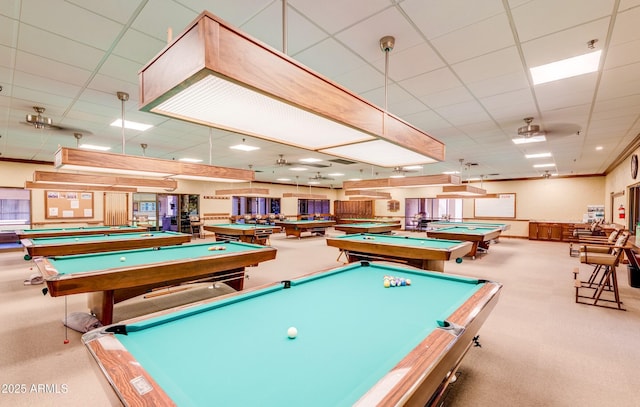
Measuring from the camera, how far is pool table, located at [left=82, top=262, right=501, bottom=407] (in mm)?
955

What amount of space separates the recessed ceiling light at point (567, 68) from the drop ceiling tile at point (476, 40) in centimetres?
75

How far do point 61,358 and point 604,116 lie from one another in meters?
7.38

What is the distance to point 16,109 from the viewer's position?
4.15 meters

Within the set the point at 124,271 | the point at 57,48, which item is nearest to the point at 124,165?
the point at 57,48

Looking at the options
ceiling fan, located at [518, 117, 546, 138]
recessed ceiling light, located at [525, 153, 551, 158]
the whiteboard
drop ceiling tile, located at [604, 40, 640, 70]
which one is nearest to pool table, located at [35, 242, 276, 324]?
drop ceiling tile, located at [604, 40, 640, 70]

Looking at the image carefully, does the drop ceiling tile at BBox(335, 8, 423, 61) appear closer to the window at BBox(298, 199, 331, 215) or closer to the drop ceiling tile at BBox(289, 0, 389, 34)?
the drop ceiling tile at BBox(289, 0, 389, 34)

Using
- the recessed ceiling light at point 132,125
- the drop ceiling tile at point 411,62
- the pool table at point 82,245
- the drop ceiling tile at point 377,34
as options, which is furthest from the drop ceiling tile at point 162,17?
the pool table at point 82,245

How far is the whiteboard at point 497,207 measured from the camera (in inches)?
515

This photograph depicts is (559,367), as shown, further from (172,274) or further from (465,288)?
(172,274)

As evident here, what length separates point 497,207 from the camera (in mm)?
13438

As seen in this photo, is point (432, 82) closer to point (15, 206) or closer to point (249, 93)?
point (249, 93)

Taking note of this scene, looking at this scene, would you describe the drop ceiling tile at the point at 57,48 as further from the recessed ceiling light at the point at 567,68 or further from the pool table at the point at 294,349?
the recessed ceiling light at the point at 567,68

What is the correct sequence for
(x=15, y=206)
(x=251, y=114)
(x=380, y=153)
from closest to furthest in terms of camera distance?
(x=251, y=114) → (x=380, y=153) → (x=15, y=206)

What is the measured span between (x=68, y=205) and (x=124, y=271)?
9.33m
